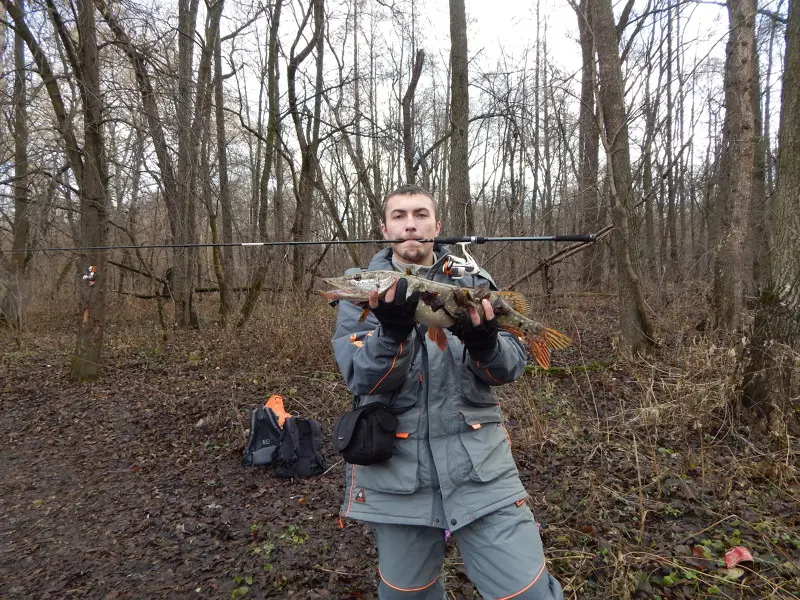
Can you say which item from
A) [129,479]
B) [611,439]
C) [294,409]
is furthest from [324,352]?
[611,439]

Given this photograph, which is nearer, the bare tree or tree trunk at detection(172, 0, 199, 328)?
tree trunk at detection(172, 0, 199, 328)

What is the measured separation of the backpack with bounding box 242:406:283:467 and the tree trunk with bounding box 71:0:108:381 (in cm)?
455

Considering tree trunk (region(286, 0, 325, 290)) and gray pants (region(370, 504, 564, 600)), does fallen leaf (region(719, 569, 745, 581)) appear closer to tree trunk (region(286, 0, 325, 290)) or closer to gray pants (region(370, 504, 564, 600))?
gray pants (region(370, 504, 564, 600))

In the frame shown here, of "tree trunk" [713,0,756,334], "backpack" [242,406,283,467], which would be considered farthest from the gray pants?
"tree trunk" [713,0,756,334]

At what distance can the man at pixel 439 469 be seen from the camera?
1944mm

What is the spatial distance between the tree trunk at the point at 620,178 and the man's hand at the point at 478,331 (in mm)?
5855

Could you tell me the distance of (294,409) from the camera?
21.7 ft

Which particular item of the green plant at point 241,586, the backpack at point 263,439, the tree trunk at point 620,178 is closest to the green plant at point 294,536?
the green plant at point 241,586

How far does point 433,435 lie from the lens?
208cm

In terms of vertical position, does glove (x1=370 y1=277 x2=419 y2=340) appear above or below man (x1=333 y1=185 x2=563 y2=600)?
above

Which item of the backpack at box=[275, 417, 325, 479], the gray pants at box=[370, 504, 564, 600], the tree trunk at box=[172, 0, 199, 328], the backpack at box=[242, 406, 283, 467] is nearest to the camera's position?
the gray pants at box=[370, 504, 564, 600]

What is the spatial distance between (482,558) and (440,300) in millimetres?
1058

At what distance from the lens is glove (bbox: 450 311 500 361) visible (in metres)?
2.00

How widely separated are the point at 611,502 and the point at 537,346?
240cm
